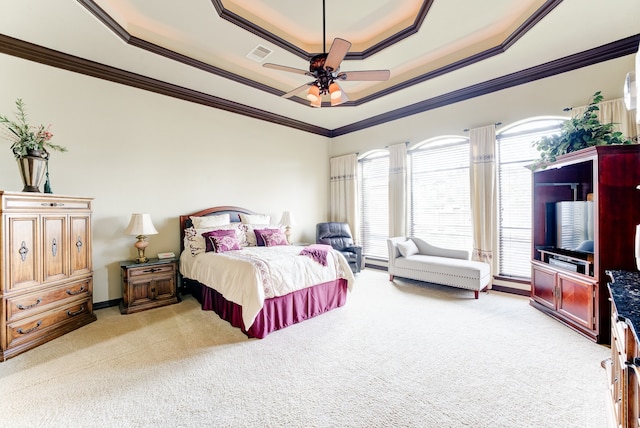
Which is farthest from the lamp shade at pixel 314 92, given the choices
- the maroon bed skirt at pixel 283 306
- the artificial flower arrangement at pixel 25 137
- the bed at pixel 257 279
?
the artificial flower arrangement at pixel 25 137

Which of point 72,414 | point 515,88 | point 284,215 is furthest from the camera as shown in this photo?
point 284,215

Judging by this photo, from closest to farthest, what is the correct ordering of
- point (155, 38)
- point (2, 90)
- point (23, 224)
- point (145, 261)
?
point (23, 224) → point (2, 90) → point (155, 38) → point (145, 261)

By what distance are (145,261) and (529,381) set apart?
4.44m

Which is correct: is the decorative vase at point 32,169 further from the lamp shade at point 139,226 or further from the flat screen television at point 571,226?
the flat screen television at point 571,226

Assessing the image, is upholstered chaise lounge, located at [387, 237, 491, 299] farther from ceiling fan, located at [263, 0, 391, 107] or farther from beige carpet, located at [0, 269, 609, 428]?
ceiling fan, located at [263, 0, 391, 107]

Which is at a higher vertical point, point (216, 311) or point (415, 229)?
point (415, 229)

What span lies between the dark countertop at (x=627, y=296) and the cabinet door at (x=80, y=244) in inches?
177

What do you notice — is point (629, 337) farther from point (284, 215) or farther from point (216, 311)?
point (284, 215)

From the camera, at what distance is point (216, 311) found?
A: 3.59 metres

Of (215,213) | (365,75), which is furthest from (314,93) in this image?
(215,213)

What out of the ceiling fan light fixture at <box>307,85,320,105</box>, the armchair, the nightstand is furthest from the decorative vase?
the armchair

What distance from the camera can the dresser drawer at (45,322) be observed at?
2549 mm

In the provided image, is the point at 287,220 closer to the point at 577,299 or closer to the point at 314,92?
the point at 314,92

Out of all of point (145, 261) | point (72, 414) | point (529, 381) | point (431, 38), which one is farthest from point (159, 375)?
point (431, 38)
